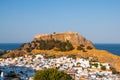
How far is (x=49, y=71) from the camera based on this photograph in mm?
32688

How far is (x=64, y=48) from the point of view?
68188 mm

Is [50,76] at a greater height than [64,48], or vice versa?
[64,48]

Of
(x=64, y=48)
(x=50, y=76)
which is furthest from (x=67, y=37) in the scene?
(x=50, y=76)

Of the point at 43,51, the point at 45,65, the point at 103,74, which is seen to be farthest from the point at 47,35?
the point at 103,74

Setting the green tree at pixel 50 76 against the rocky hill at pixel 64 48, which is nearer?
the green tree at pixel 50 76

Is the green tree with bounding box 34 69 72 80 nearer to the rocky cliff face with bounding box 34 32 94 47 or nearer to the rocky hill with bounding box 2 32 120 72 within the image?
the rocky hill with bounding box 2 32 120 72

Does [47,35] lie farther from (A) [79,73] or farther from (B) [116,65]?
(A) [79,73]

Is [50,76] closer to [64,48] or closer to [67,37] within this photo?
[64,48]

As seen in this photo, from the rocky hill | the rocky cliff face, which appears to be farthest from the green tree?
the rocky cliff face

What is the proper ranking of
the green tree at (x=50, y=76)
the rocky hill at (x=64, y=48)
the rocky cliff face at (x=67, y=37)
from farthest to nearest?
the rocky cliff face at (x=67, y=37) < the rocky hill at (x=64, y=48) < the green tree at (x=50, y=76)

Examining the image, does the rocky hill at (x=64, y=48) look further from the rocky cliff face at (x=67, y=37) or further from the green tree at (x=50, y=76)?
the green tree at (x=50, y=76)

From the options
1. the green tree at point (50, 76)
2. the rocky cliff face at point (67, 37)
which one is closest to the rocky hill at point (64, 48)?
the rocky cliff face at point (67, 37)

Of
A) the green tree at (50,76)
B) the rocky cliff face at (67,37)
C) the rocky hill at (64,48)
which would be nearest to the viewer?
the green tree at (50,76)

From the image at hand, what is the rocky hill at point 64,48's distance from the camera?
6431cm
